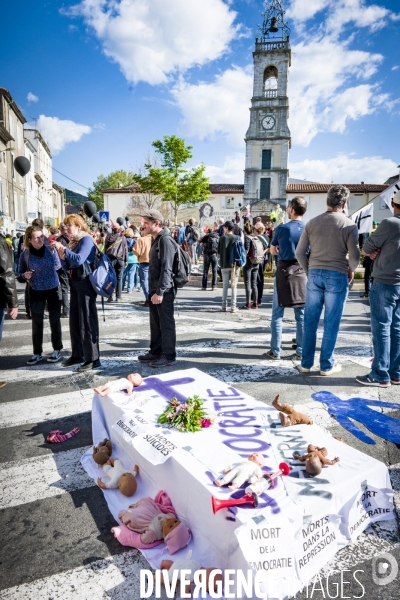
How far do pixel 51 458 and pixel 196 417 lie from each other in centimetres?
137

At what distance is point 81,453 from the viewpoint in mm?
3213

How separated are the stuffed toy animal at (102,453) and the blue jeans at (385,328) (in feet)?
10.9

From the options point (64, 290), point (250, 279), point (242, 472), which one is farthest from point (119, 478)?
point (250, 279)

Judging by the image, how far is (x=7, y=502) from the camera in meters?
2.63

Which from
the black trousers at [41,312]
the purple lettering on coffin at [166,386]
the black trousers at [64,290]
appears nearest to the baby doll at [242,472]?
the purple lettering on coffin at [166,386]

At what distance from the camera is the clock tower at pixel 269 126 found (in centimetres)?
4806

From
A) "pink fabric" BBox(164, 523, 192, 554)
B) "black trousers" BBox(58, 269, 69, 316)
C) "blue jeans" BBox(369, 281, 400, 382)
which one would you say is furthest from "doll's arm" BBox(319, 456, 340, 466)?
"black trousers" BBox(58, 269, 69, 316)

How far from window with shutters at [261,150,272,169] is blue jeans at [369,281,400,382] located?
48956 mm

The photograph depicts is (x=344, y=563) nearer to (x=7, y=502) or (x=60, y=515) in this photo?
(x=60, y=515)

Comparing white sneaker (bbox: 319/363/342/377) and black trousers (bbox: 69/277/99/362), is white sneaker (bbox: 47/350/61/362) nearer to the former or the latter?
black trousers (bbox: 69/277/99/362)

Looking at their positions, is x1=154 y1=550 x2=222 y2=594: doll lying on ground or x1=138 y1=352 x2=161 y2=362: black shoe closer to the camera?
x1=154 y1=550 x2=222 y2=594: doll lying on ground

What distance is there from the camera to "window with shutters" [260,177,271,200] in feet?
163

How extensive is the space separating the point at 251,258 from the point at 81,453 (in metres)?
6.89

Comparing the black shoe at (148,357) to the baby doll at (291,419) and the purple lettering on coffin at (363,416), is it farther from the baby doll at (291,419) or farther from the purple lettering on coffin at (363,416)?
the baby doll at (291,419)
